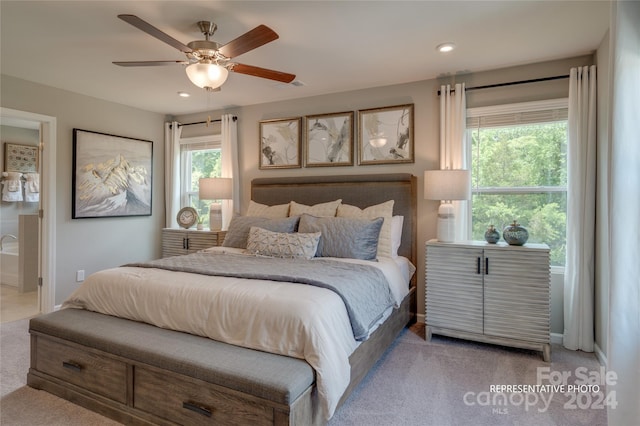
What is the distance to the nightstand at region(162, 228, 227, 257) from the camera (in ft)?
14.0

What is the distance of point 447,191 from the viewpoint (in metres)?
3.18

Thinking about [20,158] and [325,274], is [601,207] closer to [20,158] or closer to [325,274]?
[325,274]

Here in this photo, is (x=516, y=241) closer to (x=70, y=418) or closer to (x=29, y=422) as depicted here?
(x=70, y=418)

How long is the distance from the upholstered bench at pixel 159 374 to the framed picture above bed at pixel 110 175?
2.26 meters

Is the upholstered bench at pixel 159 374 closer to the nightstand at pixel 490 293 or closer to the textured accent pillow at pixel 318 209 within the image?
the nightstand at pixel 490 293

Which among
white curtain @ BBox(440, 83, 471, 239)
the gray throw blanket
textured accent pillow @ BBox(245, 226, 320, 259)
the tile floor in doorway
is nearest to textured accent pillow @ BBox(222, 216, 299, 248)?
textured accent pillow @ BBox(245, 226, 320, 259)

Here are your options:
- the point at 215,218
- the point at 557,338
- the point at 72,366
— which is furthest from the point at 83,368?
the point at 557,338

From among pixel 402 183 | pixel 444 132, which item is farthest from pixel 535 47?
pixel 402 183

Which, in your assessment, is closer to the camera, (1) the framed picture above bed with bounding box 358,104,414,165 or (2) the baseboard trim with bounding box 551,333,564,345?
(2) the baseboard trim with bounding box 551,333,564,345

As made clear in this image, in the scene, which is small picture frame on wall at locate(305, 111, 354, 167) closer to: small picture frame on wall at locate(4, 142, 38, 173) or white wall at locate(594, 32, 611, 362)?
white wall at locate(594, 32, 611, 362)

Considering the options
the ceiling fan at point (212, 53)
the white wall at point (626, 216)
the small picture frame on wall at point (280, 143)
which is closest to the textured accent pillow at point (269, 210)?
the small picture frame on wall at point (280, 143)

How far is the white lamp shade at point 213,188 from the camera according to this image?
14.3ft

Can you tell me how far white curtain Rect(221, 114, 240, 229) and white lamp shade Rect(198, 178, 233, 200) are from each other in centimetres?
23

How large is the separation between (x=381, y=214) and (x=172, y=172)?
3203mm
